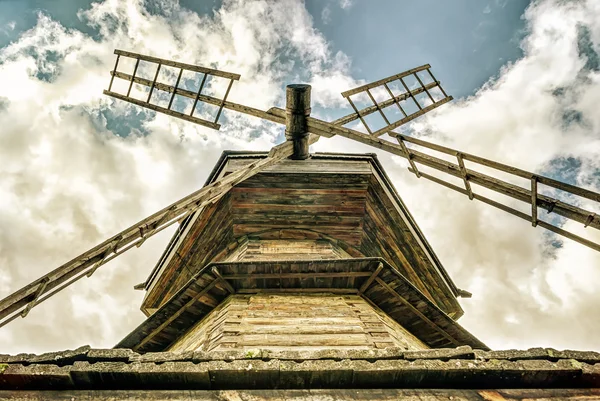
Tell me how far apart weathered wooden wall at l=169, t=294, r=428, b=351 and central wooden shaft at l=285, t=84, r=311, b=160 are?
11.4 ft

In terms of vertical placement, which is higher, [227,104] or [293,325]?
[227,104]

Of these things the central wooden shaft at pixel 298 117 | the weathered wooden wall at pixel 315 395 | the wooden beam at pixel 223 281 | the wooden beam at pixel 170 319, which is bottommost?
the weathered wooden wall at pixel 315 395

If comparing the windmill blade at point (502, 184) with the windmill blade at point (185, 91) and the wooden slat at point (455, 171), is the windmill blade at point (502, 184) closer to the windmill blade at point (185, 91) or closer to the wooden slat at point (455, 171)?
the wooden slat at point (455, 171)

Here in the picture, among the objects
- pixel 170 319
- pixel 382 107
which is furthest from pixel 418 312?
pixel 382 107

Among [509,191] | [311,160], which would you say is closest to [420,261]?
[311,160]

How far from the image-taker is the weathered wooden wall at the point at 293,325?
5059 millimetres

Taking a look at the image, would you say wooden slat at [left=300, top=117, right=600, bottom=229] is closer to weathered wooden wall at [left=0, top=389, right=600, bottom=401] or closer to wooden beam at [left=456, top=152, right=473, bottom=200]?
wooden beam at [left=456, top=152, right=473, bottom=200]

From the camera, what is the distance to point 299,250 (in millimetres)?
7891

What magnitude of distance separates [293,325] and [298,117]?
4921 mm

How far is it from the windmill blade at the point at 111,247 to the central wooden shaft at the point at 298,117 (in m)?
0.91

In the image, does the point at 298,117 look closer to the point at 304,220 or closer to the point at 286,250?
the point at 304,220

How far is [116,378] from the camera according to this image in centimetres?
277

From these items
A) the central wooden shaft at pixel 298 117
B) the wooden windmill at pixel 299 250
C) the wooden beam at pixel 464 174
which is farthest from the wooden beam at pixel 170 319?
the wooden beam at pixel 464 174

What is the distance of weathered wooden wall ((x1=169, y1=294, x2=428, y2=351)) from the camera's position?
16.6 feet
